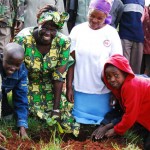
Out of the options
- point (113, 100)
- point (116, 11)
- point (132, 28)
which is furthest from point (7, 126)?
point (132, 28)

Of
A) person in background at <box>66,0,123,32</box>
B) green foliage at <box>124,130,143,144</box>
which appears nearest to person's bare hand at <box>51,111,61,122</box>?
green foliage at <box>124,130,143,144</box>

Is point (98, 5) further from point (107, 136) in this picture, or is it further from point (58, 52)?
point (107, 136)

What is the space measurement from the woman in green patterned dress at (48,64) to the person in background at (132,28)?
152cm

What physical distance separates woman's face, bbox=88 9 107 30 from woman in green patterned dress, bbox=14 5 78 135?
397 millimetres

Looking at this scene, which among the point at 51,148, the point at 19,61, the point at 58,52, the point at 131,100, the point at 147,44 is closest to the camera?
the point at 51,148

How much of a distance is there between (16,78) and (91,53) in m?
1.10

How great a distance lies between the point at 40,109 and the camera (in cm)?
473

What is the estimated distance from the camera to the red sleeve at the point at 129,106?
436 cm

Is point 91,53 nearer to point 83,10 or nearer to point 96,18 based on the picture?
point 96,18

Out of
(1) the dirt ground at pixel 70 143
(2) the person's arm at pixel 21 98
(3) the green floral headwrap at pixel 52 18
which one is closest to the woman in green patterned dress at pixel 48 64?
(3) the green floral headwrap at pixel 52 18

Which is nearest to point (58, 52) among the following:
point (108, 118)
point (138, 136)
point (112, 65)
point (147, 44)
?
point (112, 65)

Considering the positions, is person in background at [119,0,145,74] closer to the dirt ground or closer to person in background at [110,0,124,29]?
person in background at [110,0,124,29]

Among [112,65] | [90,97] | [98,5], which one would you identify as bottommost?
[90,97]

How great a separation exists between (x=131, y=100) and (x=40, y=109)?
1.13 metres
